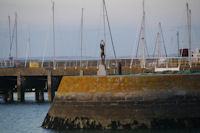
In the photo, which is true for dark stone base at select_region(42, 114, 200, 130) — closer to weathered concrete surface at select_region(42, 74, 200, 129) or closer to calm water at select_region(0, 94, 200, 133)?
weathered concrete surface at select_region(42, 74, 200, 129)

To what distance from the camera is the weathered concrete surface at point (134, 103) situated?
31.7 m

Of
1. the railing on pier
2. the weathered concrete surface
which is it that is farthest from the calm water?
the railing on pier

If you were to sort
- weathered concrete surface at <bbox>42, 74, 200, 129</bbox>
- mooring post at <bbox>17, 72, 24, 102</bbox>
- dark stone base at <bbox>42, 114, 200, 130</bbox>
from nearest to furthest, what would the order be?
dark stone base at <bbox>42, 114, 200, 130</bbox> → weathered concrete surface at <bbox>42, 74, 200, 129</bbox> → mooring post at <bbox>17, 72, 24, 102</bbox>

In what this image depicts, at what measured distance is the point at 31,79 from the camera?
189 feet

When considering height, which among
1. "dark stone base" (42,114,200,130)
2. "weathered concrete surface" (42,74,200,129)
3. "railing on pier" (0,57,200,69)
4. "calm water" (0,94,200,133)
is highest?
"railing on pier" (0,57,200,69)

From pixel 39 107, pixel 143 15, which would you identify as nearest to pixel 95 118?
pixel 39 107

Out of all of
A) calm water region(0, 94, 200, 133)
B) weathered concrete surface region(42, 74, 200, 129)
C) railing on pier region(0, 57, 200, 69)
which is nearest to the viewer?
weathered concrete surface region(42, 74, 200, 129)

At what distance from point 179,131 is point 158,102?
2.25 m

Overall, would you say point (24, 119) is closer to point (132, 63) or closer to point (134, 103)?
point (134, 103)

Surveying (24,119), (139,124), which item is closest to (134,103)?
(139,124)

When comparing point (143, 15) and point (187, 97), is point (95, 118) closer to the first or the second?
point (187, 97)

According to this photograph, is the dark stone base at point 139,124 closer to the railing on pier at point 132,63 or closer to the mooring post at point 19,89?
the railing on pier at point 132,63

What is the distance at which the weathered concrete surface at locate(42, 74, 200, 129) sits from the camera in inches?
1247

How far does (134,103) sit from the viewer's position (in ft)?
105
